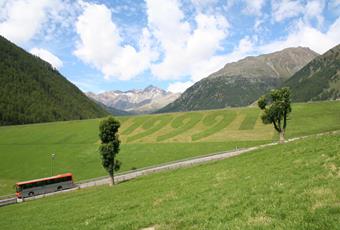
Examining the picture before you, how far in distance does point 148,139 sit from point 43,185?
1794 inches

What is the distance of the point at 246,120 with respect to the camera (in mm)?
120188

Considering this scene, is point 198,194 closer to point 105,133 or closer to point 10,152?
point 105,133

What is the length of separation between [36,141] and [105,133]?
8793 cm

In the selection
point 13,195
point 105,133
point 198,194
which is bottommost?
point 13,195

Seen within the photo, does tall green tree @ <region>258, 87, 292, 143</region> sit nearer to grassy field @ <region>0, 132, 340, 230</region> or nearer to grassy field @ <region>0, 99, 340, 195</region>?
grassy field @ <region>0, 99, 340, 195</region>

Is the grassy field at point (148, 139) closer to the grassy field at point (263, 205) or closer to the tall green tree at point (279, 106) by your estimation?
the tall green tree at point (279, 106)

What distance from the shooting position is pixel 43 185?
→ 245 ft

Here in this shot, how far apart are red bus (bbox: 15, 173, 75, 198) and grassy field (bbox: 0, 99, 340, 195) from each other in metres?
6.79

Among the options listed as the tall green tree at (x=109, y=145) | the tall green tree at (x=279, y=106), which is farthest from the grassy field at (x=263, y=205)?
the tall green tree at (x=279, y=106)

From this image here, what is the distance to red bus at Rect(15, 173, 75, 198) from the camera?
2803 inches

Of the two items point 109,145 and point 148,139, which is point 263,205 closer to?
point 109,145

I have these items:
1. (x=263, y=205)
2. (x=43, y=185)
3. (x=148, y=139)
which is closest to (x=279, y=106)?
(x=263, y=205)

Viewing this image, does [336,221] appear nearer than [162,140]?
Yes

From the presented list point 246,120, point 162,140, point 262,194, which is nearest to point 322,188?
point 262,194
